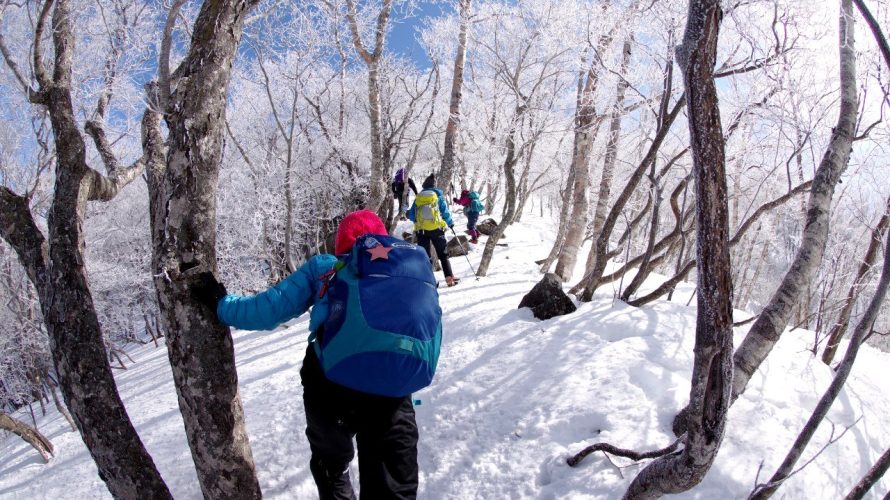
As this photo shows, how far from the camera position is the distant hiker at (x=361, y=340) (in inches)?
77.1

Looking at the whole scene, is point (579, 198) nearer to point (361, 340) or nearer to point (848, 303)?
point (848, 303)

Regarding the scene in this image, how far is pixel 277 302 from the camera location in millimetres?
2084

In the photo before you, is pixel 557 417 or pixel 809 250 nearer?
pixel 809 250

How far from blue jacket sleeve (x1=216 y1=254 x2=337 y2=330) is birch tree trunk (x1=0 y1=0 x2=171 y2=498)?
3.45 ft

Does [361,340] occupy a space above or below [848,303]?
above

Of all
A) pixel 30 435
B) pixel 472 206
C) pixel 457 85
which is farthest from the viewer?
pixel 472 206

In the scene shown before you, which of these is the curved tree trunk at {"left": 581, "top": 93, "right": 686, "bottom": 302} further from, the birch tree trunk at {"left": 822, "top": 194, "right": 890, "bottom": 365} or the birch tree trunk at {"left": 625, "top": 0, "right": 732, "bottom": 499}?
the birch tree trunk at {"left": 625, "top": 0, "right": 732, "bottom": 499}

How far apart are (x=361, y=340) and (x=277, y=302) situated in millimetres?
467

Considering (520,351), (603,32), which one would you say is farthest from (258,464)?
(603,32)

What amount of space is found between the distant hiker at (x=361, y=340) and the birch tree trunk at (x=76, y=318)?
980mm

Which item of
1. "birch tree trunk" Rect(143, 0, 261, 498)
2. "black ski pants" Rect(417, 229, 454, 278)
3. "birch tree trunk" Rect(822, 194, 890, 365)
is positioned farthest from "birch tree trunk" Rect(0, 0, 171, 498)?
"birch tree trunk" Rect(822, 194, 890, 365)

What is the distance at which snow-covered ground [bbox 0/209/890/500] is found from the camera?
262 centimetres

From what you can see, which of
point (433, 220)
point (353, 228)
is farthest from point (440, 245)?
point (353, 228)

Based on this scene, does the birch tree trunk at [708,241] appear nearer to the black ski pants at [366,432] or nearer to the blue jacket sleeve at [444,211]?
the black ski pants at [366,432]
